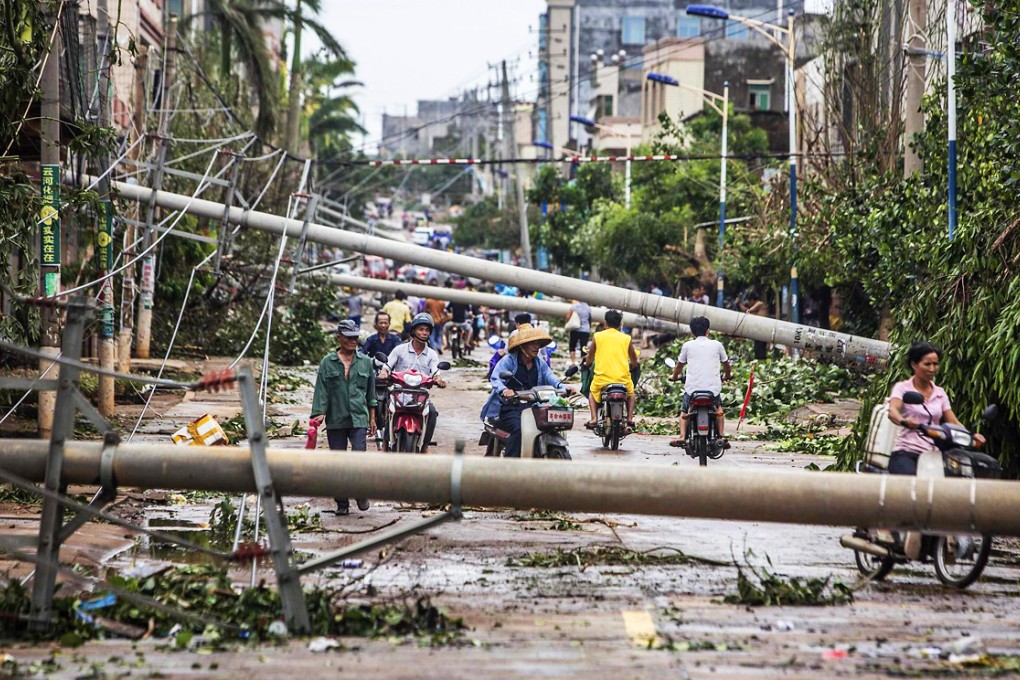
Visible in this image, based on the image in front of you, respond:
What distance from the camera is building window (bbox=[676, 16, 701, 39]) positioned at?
101 metres

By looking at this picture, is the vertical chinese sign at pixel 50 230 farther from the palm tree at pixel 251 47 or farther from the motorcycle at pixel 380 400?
the palm tree at pixel 251 47

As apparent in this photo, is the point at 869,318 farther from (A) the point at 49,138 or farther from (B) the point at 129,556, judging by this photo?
(B) the point at 129,556

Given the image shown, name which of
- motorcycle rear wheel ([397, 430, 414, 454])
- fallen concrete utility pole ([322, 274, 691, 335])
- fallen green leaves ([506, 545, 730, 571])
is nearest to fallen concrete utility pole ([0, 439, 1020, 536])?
fallen green leaves ([506, 545, 730, 571])

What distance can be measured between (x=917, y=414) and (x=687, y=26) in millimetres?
95983

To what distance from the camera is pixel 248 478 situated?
7.68m

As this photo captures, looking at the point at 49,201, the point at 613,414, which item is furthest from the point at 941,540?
the point at 49,201

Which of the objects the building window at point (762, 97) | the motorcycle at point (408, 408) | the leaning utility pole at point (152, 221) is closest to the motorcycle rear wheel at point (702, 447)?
the motorcycle at point (408, 408)

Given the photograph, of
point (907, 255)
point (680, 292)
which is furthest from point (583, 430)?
point (680, 292)

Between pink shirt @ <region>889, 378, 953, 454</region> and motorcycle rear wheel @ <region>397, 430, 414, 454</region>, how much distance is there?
577cm

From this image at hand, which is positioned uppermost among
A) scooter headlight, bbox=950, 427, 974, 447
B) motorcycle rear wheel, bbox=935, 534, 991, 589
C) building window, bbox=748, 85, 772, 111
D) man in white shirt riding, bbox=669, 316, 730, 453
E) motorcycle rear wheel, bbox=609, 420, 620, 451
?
building window, bbox=748, 85, 772, 111

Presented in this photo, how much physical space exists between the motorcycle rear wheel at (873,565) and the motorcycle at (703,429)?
555 centimetres

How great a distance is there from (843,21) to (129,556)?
2218 cm

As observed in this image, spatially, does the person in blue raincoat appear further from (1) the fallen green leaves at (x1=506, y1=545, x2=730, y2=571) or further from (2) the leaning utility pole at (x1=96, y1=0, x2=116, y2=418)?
(2) the leaning utility pole at (x1=96, y1=0, x2=116, y2=418)

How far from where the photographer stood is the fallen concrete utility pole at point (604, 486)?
7.66 metres
